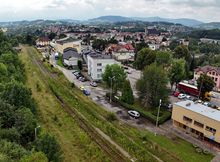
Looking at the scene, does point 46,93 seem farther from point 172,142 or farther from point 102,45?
point 102,45

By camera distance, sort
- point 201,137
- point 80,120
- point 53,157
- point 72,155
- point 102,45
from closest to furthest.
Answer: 1. point 53,157
2. point 72,155
3. point 201,137
4. point 80,120
5. point 102,45

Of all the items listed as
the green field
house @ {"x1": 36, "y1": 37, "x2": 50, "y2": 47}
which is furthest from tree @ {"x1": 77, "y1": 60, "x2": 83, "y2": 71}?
house @ {"x1": 36, "y1": 37, "x2": 50, "y2": 47}

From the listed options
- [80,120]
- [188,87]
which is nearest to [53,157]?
[80,120]

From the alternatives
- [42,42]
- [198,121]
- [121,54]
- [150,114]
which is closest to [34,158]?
[198,121]

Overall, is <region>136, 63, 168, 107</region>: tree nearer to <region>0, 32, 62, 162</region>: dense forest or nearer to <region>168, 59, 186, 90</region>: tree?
<region>168, 59, 186, 90</region>: tree

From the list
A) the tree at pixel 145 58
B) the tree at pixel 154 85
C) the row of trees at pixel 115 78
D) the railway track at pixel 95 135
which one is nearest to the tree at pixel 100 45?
the tree at pixel 145 58

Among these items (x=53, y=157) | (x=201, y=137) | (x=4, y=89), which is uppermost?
(x=4, y=89)

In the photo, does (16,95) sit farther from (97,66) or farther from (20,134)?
(97,66)

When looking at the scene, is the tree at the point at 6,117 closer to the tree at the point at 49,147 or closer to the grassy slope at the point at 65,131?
the grassy slope at the point at 65,131

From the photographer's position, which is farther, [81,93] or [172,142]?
[81,93]
